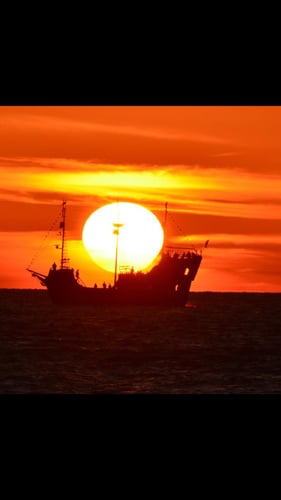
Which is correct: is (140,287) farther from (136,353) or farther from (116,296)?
(136,353)

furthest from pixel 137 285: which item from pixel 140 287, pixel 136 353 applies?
pixel 136 353

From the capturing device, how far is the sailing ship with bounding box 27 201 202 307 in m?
46.2

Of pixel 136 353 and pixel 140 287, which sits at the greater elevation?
pixel 140 287

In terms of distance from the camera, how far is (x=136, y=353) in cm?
3164

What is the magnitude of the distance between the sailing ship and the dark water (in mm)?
925

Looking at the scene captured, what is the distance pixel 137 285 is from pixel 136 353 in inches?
668

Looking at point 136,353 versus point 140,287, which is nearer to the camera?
point 136,353

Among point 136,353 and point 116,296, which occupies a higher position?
point 116,296

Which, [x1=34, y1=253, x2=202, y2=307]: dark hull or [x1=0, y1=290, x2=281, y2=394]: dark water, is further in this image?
[x1=34, y1=253, x2=202, y2=307]: dark hull

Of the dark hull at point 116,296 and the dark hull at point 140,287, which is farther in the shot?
the dark hull at point 116,296

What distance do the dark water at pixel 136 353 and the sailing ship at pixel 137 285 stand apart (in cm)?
93

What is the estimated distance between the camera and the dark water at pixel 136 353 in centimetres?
2305

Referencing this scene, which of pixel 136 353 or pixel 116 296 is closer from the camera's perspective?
pixel 136 353
